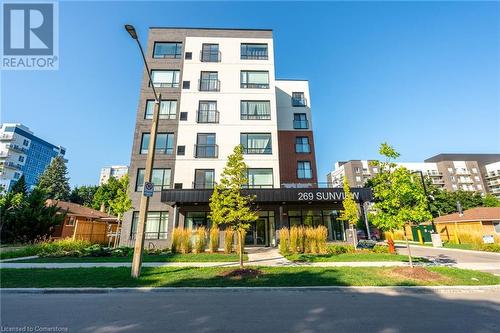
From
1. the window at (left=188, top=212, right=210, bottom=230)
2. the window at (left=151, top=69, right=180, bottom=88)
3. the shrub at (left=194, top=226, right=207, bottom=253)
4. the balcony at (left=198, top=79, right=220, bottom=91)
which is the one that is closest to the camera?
the shrub at (left=194, top=226, right=207, bottom=253)

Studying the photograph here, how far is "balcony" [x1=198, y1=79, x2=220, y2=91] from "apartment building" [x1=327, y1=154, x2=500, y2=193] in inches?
2733

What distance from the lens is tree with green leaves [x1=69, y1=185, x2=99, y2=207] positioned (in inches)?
2203

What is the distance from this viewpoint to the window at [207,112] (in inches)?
928

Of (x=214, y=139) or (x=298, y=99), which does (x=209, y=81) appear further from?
(x=298, y=99)

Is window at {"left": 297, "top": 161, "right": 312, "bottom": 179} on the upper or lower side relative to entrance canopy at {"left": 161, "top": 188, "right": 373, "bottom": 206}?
upper

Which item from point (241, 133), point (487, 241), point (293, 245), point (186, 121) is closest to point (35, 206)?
point (186, 121)

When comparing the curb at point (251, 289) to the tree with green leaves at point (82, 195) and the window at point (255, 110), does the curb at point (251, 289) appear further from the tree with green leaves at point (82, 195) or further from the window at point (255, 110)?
the tree with green leaves at point (82, 195)

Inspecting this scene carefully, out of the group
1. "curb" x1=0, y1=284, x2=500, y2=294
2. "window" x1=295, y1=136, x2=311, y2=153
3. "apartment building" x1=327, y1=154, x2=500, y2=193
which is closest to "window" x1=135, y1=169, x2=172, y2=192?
"curb" x1=0, y1=284, x2=500, y2=294

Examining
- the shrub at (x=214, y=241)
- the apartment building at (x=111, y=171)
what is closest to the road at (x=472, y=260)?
the shrub at (x=214, y=241)

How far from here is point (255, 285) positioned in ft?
25.0

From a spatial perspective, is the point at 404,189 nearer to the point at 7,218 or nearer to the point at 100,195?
the point at 7,218

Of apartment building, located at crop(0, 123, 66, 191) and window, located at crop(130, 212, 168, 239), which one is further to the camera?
apartment building, located at crop(0, 123, 66, 191)

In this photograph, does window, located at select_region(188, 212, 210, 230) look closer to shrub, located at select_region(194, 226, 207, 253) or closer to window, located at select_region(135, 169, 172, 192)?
window, located at select_region(135, 169, 172, 192)

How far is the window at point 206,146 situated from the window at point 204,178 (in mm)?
1515
